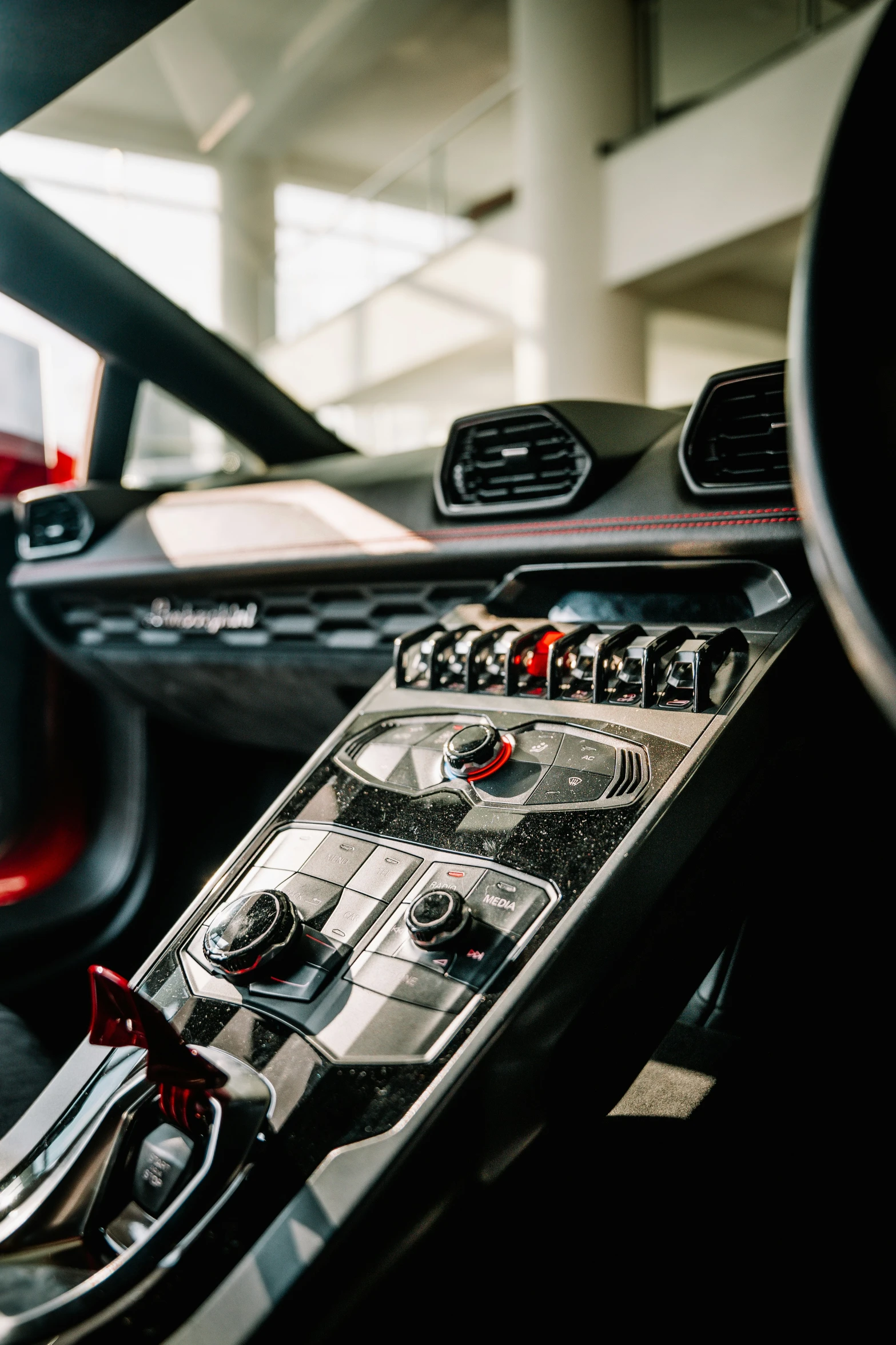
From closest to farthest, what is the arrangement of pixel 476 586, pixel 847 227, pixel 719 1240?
1. pixel 847 227
2. pixel 719 1240
3. pixel 476 586

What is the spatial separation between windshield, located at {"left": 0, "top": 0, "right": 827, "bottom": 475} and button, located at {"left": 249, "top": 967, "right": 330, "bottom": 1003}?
7.10 ft

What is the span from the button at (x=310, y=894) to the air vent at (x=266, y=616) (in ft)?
1.17

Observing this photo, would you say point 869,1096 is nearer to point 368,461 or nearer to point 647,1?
point 368,461

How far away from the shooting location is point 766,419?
700 mm

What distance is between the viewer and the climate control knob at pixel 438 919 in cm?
55

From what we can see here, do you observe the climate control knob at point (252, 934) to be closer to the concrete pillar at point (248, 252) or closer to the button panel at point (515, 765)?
the button panel at point (515, 765)

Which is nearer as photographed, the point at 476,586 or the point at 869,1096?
the point at 869,1096

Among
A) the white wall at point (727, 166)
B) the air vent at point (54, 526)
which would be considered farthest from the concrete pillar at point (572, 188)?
the air vent at point (54, 526)

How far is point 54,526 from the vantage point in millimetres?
1459

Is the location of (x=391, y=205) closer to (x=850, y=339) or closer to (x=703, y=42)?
(x=703, y=42)

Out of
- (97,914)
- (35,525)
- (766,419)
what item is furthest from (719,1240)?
(35,525)

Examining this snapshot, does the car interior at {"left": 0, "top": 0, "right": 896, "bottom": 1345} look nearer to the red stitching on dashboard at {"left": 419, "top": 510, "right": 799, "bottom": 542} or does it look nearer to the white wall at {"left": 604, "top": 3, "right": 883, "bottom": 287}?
the red stitching on dashboard at {"left": 419, "top": 510, "right": 799, "bottom": 542}

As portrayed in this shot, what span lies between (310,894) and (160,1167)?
177mm

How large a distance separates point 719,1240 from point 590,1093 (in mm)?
203
